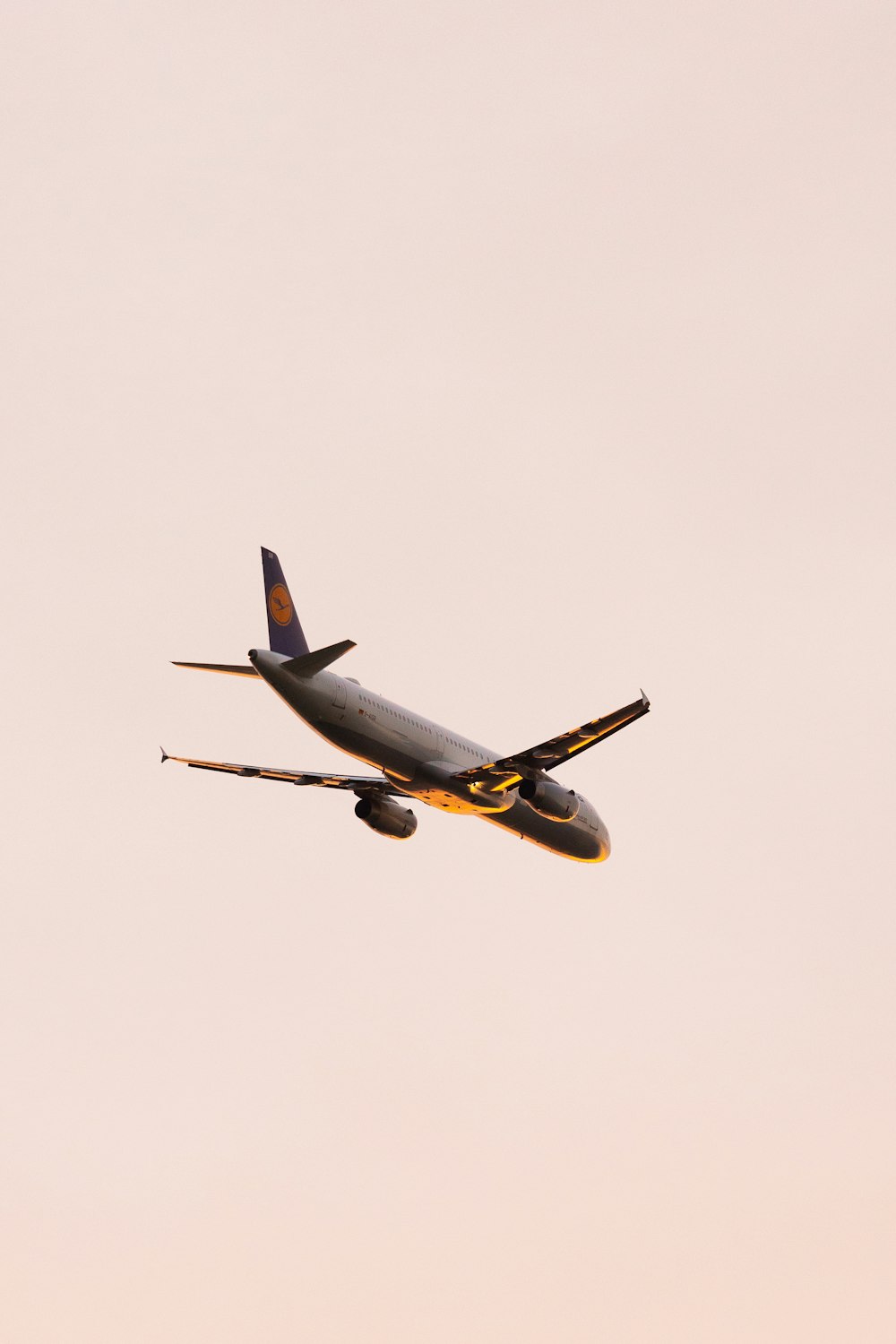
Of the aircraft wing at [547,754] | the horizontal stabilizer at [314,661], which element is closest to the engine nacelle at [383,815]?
the aircraft wing at [547,754]

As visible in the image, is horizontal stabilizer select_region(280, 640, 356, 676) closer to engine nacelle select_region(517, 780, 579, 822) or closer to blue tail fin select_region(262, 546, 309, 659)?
blue tail fin select_region(262, 546, 309, 659)

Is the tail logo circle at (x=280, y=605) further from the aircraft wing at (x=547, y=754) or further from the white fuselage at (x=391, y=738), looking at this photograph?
the aircraft wing at (x=547, y=754)

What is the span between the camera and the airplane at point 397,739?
50.0 metres

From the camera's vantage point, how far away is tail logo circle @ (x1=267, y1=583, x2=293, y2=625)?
5253 cm

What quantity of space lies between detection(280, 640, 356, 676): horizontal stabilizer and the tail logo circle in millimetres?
2451

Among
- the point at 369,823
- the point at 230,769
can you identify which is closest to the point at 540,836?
the point at 369,823

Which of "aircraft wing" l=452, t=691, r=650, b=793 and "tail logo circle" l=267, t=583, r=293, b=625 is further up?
"tail logo circle" l=267, t=583, r=293, b=625

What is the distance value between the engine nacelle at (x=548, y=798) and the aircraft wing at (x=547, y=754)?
0.45 meters

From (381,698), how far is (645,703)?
9103 millimetres

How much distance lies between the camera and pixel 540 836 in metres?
62.0

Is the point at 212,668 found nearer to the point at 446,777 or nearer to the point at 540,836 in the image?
the point at 446,777

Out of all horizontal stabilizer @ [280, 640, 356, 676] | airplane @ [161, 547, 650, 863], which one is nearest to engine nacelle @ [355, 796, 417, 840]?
airplane @ [161, 547, 650, 863]

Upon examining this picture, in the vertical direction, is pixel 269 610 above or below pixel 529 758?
above

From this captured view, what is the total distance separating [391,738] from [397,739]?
1.05ft
